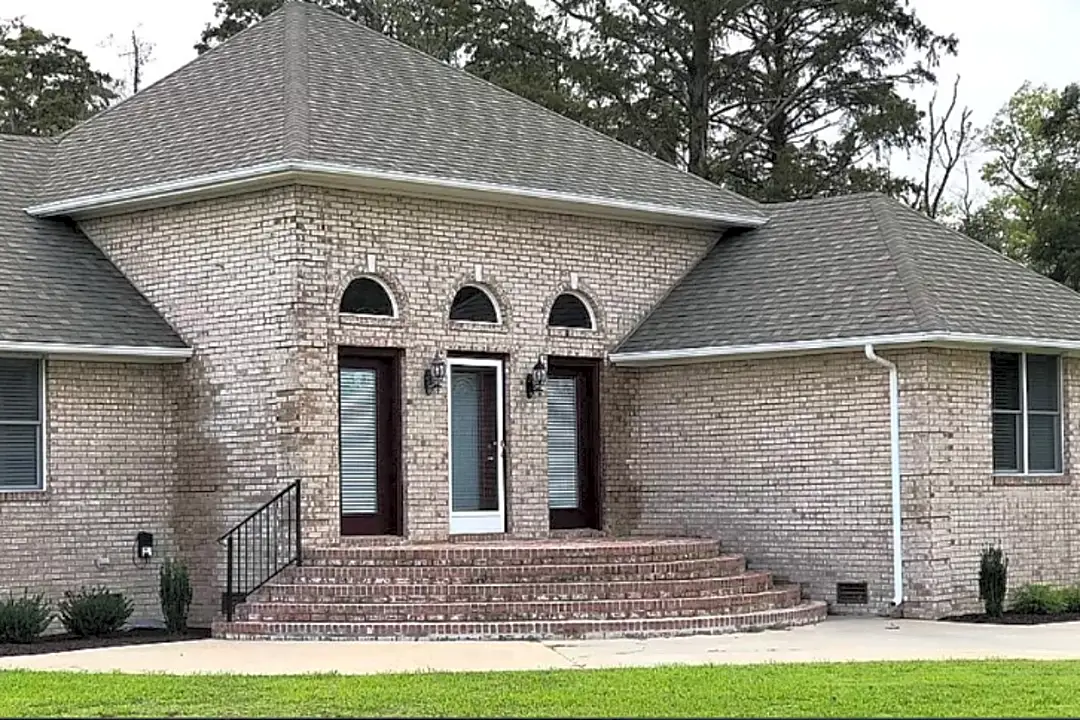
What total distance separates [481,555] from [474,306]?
12.3 feet

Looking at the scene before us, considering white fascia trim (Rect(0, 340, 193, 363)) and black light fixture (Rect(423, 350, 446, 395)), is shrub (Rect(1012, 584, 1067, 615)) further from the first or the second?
white fascia trim (Rect(0, 340, 193, 363))

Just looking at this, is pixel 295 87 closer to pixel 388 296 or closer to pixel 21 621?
pixel 388 296

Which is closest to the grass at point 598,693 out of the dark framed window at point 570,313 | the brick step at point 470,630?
the brick step at point 470,630

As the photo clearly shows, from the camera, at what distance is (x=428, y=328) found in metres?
21.4

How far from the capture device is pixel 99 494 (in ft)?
68.6

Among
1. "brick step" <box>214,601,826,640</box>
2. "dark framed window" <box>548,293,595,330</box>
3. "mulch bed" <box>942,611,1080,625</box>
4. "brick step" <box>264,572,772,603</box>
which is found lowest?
"mulch bed" <box>942,611,1080,625</box>

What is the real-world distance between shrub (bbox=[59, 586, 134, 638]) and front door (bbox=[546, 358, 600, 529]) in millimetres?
5410

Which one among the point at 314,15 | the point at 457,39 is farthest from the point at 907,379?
the point at 457,39

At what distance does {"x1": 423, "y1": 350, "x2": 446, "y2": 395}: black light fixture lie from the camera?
70.0ft

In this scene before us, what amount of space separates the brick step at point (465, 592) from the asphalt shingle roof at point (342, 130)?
4443 millimetres

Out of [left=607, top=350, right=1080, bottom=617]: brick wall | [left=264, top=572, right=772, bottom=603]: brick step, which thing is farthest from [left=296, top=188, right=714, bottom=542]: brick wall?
[left=607, top=350, right=1080, bottom=617]: brick wall

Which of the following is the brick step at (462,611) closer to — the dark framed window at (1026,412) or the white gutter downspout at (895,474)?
the white gutter downspout at (895,474)

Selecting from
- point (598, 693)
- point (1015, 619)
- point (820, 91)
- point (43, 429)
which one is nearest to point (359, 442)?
point (43, 429)

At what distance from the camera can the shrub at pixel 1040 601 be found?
2141cm
